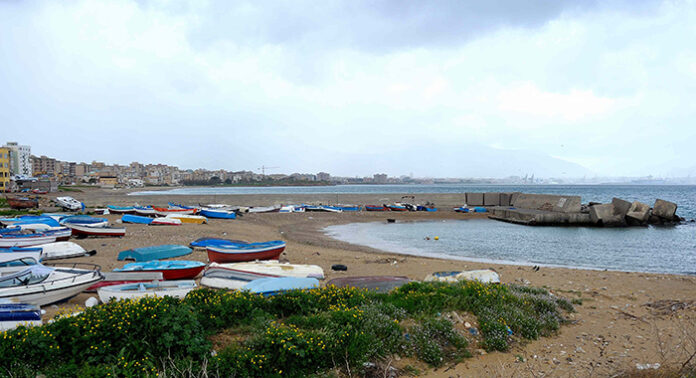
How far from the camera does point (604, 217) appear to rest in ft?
120

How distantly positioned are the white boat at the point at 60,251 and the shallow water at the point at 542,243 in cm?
1464

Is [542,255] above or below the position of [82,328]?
below

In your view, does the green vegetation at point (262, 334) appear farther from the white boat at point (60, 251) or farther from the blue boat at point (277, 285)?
the white boat at point (60, 251)

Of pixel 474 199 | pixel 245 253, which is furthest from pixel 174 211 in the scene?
pixel 474 199

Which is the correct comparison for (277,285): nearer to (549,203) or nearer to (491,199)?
(549,203)

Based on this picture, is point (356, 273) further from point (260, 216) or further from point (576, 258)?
point (260, 216)

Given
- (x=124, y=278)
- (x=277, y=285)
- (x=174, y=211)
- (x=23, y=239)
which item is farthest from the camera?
(x=174, y=211)

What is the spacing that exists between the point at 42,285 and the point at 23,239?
10026mm

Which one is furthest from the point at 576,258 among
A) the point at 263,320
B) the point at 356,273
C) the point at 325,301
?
the point at 263,320

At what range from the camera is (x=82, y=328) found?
5.83m

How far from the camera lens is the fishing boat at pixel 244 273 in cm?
1036

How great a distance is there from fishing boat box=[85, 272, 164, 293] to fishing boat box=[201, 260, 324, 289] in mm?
1264

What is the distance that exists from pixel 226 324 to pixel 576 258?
19971 millimetres

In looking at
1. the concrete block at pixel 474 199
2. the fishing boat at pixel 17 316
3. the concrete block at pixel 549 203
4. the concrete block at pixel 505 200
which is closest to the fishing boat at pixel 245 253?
the fishing boat at pixel 17 316
